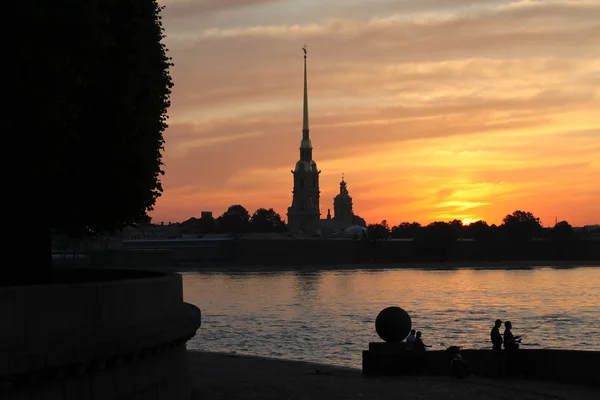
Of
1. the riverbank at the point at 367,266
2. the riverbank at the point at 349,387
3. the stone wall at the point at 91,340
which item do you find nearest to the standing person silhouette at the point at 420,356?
the riverbank at the point at 349,387

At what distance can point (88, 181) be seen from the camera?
13602 millimetres

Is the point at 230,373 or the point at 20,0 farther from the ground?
the point at 20,0

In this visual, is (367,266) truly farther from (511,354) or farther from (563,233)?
(511,354)

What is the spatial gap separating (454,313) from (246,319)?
12085 mm

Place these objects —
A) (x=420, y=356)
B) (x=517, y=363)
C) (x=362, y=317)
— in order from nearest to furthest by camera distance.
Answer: (x=517, y=363)
(x=420, y=356)
(x=362, y=317)

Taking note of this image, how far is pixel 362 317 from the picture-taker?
54.1 meters

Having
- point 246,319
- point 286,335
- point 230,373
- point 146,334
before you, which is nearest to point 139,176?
point 146,334

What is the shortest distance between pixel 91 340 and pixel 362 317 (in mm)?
42487

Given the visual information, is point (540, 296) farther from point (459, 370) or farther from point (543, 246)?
point (543, 246)

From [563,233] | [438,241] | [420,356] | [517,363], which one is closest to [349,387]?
[420,356]

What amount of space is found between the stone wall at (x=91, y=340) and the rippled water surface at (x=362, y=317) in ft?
55.7

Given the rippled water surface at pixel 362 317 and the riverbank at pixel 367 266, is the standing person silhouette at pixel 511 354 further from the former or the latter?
the riverbank at pixel 367 266

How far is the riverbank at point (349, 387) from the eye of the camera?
16484 mm

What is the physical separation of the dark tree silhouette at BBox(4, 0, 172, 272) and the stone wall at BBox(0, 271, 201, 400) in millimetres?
1312
